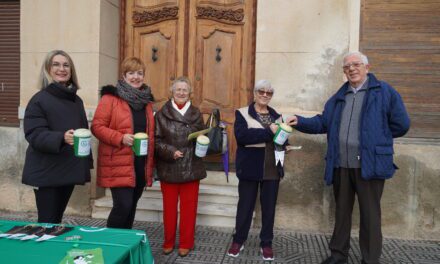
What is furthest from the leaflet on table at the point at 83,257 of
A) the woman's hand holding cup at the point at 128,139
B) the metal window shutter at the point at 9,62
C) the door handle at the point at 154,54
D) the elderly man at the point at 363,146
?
the metal window shutter at the point at 9,62

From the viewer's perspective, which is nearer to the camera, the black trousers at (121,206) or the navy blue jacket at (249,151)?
the black trousers at (121,206)

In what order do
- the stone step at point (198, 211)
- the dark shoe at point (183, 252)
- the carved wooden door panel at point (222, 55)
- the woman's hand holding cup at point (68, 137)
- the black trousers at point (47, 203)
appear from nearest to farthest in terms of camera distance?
the woman's hand holding cup at point (68, 137) < the black trousers at point (47, 203) < the dark shoe at point (183, 252) < the stone step at point (198, 211) < the carved wooden door panel at point (222, 55)

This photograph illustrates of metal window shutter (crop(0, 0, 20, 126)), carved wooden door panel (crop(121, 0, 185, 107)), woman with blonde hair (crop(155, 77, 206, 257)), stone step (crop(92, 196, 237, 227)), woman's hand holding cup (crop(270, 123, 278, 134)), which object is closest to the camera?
woman's hand holding cup (crop(270, 123, 278, 134))

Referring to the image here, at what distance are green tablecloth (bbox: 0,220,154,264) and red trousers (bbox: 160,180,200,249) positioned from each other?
1503 mm

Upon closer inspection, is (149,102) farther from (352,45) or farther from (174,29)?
(352,45)

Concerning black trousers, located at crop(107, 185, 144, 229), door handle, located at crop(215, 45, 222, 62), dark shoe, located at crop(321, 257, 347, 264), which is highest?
door handle, located at crop(215, 45, 222, 62)

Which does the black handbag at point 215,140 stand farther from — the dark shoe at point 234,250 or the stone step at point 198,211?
the stone step at point 198,211

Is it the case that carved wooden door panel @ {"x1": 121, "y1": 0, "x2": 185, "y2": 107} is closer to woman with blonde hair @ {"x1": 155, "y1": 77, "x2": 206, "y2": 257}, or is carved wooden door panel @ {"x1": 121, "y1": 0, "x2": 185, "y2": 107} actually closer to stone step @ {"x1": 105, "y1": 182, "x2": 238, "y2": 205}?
stone step @ {"x1": 105, "y1": 182, "x2": 238, "y2": 205}

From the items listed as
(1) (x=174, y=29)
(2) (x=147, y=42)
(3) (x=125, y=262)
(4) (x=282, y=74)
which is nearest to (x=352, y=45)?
(4) (x=282, y=74)

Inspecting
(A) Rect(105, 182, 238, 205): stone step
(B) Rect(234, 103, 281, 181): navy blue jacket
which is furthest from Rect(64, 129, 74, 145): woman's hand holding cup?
(A) Rect(105, 182, 238, 205): stone step

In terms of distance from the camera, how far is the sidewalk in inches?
148

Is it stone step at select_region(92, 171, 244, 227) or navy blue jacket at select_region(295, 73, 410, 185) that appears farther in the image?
stone step at select_region(92, 171, 244, 227)

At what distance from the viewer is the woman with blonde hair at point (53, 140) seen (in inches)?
109

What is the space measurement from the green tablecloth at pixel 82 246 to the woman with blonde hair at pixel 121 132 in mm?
1017
